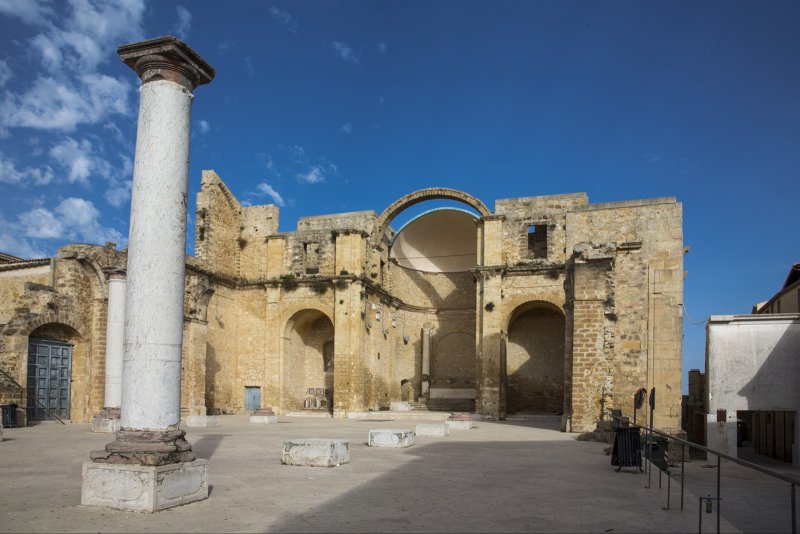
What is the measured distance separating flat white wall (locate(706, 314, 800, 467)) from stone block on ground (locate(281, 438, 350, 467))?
30.2 feet

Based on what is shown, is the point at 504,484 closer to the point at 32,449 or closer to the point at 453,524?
the point at 453,524

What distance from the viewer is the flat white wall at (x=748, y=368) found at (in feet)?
48.3

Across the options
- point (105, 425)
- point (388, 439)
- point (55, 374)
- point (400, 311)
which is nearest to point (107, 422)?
point (105, 425)

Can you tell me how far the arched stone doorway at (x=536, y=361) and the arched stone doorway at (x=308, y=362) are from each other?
26.8 ft

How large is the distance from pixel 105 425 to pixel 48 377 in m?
4.94

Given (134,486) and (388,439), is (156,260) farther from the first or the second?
(388,439)

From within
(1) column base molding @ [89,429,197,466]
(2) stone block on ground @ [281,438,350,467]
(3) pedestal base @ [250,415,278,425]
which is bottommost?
(3) pedestal base @ [250,415,278,425]

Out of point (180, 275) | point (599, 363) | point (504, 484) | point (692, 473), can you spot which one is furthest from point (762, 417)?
point (180, 275)

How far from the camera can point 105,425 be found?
52.1 ft

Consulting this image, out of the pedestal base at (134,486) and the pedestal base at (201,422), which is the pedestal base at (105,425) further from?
the pedestal base at (134,486)

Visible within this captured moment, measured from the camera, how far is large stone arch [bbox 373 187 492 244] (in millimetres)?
27812

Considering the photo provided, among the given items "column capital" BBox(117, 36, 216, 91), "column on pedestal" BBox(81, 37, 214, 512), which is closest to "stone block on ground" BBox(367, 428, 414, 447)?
"column on pedestal" BBox(81, 37, 214, 512)

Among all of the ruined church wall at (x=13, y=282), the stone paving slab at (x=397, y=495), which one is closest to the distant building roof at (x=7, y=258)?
the ruined church wall at (x=13, y=282)

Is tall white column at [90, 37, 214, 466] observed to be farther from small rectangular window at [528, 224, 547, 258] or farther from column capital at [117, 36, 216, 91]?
small rectangular window at [528, 224, 547, 258]
